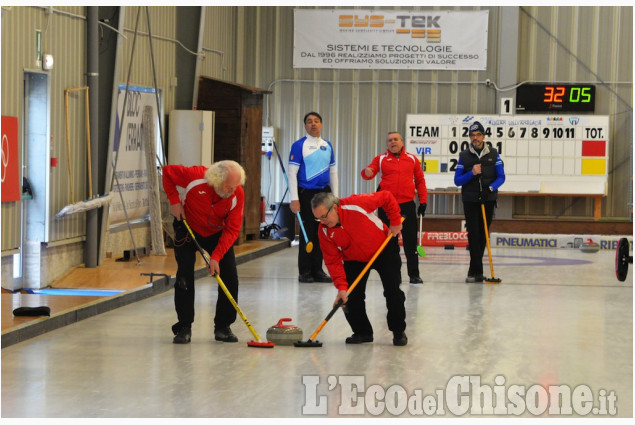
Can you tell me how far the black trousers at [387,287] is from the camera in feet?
21.9

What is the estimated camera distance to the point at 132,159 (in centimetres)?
1207

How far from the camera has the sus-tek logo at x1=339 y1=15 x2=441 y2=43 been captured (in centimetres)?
1695

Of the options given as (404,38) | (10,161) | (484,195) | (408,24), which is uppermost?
(408,24)

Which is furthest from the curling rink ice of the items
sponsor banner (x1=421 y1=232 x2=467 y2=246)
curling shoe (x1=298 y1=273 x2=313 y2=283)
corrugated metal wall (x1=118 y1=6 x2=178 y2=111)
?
sponsor banner (x1=421 y1=232 x2=467 y2=246)

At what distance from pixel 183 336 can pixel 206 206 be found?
88 cm

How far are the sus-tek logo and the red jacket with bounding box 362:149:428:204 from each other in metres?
7.53

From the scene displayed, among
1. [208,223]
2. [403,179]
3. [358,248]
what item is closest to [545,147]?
[403,179]

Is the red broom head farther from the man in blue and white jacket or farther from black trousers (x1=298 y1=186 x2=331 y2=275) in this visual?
black trousers (x1=298 y1=186 x2=331 y2=275)

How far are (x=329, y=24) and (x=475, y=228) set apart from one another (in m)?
7.73

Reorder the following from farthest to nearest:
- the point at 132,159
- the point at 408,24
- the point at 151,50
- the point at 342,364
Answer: the point at 408,24 → the point at 132,159 → the point at 151,50 → the point at 342,364

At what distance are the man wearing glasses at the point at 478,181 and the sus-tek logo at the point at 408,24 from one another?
23.3 ft

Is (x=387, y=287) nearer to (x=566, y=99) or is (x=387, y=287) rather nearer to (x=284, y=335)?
(x=284, y=335)

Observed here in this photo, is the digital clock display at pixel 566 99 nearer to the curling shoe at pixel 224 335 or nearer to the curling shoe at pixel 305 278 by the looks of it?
the curling shoe at pixel 305 278

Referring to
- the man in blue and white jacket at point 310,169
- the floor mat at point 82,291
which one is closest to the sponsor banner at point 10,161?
the floor mat at point 82,291
